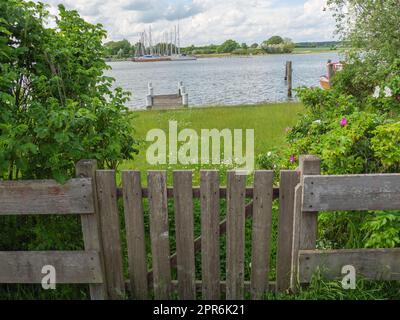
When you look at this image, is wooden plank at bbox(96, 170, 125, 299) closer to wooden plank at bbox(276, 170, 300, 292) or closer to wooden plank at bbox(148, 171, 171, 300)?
wooden plank at bbox(148, 171, 171, 300)

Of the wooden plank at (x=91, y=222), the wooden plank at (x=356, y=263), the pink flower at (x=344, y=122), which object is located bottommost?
the wooden plank at (x=356, y=263)

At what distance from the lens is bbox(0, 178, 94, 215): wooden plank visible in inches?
118

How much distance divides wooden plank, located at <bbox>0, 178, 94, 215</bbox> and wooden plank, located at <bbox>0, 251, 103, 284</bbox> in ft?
1.27

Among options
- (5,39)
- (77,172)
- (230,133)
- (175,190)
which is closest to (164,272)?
(175,190)

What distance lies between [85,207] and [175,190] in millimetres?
682

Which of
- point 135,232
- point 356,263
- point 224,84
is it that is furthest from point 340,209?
point 224,84

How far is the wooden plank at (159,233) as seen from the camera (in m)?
3.08

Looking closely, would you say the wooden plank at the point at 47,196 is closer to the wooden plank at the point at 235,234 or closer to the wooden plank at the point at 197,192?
the wooden plank at the point at 197,192

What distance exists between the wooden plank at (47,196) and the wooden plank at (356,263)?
5.68 feet

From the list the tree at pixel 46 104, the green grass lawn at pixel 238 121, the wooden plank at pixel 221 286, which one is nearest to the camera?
the tree at pixel 46 104

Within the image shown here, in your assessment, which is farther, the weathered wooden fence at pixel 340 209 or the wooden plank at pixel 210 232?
the wooden plank at pixel 210 232

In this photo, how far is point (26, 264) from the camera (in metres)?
3.24

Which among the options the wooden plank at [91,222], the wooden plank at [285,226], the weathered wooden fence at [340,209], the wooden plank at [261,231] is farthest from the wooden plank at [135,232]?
the weathered wooden fence at [340,209]

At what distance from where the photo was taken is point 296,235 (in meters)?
3.12
